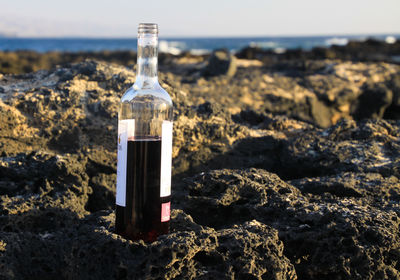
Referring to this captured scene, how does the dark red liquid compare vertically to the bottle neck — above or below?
below

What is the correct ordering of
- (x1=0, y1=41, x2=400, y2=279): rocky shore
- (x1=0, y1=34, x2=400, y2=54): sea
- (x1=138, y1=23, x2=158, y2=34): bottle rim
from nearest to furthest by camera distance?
(x1=0, y1=41, x2=400, y2=279): rocky shore, (x1=138, y1=23, x2=158, y2=34): bottle rim, (x1=0, y1=34, x2=400, y2=54): sea

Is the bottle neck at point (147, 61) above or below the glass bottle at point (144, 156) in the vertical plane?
above

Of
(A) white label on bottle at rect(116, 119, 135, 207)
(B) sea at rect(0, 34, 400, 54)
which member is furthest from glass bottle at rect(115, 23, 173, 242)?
(B) sea at rect(0, 34, 400, 54)

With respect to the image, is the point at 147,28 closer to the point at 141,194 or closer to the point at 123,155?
the point at 123,155

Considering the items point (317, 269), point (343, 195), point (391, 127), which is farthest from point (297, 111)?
point (317, 269)

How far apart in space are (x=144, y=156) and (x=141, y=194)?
0.50ft

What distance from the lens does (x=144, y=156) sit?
→ 6.41 ft

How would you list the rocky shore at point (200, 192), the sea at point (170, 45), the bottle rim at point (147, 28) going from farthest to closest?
the sea at point (170, 45)
the bottle rim at point (147, 28)
the rocky shore at point (200, 192)

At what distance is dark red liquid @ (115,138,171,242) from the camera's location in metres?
1.95

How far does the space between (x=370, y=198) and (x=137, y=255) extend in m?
1.44

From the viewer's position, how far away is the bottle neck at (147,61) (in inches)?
79.6

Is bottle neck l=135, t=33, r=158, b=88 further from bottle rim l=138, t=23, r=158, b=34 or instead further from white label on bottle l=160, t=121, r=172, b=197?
white label on bottle l=160, t=121, r=172, b=197

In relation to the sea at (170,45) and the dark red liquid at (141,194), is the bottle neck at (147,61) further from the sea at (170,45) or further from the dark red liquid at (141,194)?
the sea at (170,45)

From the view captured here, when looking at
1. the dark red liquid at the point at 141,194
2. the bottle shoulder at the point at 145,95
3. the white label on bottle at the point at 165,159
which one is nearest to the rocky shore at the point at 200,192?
the dark red liquid at the point at 141,194
